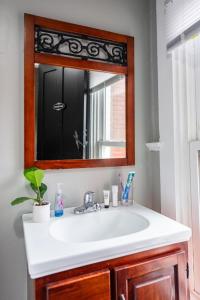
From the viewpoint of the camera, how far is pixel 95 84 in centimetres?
127

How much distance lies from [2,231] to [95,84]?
36.5 inches

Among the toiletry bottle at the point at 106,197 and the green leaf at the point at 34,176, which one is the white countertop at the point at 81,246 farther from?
the toiletry bottle at the point at 106,197

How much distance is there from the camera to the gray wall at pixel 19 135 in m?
1.08

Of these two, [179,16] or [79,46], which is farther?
[79,46]

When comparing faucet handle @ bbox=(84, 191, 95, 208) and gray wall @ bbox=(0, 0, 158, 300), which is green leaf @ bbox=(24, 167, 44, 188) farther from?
faucet handle @ bbox=(84, 191, 95, 208)

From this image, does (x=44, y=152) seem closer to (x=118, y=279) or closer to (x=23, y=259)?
(x=23, y=259)

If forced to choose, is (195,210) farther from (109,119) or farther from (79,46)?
(79,46)

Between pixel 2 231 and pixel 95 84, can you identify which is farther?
pixel 95 84

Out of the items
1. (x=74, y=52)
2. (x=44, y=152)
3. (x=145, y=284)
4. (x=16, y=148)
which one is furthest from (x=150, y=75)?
(x=145, y=284)

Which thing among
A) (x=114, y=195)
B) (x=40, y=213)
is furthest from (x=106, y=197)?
(x=40, y=213)

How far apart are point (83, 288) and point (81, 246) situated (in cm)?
12

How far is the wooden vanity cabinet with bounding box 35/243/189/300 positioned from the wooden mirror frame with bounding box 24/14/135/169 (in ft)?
1.88

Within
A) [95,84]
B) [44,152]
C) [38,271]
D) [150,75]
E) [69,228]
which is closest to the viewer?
[38,271]

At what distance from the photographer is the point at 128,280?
775 millimetres
